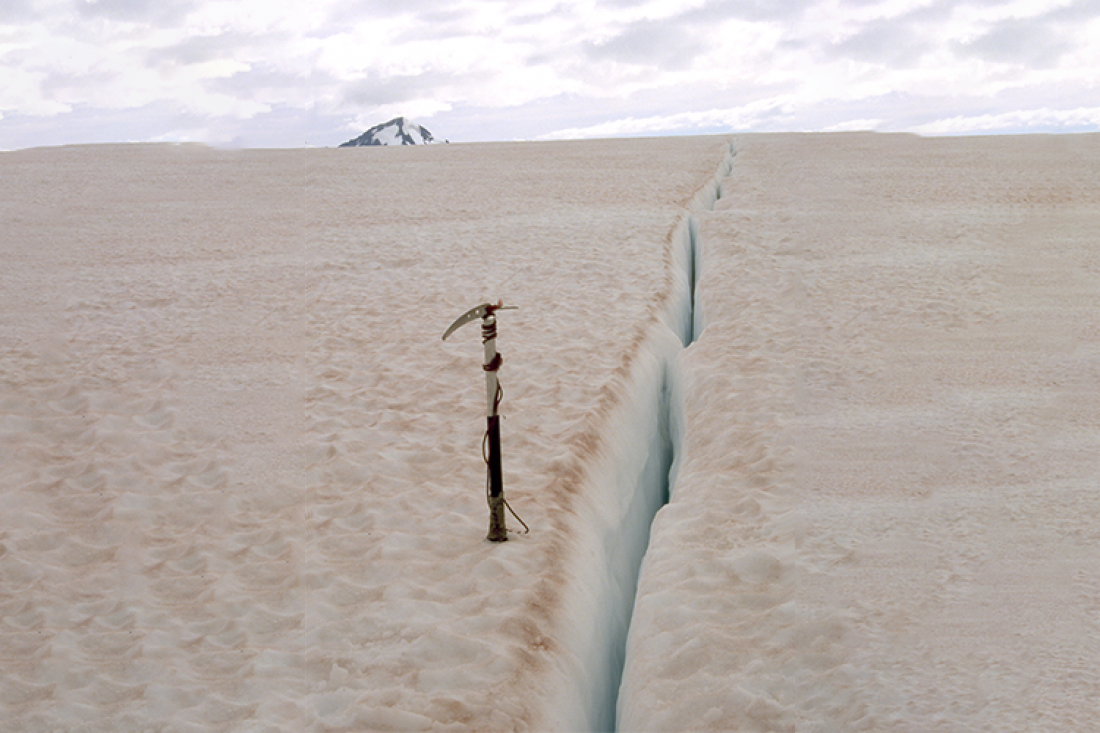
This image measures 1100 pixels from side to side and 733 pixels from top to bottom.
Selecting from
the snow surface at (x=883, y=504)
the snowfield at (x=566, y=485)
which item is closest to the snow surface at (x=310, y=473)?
the snowfield at (x=566, y=485)

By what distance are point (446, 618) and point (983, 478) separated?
11.5 ft

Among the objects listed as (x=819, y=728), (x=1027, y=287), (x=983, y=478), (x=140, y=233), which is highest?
(x=140, y=233)

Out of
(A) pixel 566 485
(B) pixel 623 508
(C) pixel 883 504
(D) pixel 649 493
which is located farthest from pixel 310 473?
(C) pixel 883 504

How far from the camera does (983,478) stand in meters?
5.31

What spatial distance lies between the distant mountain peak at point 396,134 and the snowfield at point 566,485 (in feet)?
275

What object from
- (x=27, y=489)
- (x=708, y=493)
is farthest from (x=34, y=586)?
(x=708, y=493)

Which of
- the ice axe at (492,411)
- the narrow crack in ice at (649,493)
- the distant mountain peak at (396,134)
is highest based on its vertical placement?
the distant mountain peak at (396,134)

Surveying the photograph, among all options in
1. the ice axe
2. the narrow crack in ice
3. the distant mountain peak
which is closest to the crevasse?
the narrow crack in ice

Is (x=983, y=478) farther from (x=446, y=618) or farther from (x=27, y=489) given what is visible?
(x=27, y=489)

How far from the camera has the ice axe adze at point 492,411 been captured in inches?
183

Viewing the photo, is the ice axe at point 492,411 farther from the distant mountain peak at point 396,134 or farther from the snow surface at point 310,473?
the distant mountain peak at point 396,134

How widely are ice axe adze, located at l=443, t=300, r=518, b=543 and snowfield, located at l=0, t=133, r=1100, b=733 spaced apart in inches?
7.4

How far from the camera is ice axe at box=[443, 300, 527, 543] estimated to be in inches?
182

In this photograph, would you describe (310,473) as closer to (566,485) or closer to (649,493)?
(566,485)
